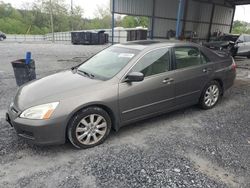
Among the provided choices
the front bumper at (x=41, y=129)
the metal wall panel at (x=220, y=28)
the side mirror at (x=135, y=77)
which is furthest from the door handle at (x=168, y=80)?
the metal wall panel at (x=220, y=28)

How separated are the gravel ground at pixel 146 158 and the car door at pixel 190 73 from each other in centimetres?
47

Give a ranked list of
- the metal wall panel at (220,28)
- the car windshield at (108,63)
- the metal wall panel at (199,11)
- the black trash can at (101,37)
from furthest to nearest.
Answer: the black trash can at (101,37), the metal wall panel at (220,28), the metal wall panel at (199,11), the car windshield at (108,63)

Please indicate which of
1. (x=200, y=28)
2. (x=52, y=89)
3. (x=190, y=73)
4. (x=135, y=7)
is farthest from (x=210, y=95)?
(x=200, y=28)

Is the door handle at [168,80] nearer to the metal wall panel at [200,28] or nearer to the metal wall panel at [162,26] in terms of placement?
the metal wall panel at [162,26]

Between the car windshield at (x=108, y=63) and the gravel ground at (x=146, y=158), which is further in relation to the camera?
the car windshield at (x=108, y=63)

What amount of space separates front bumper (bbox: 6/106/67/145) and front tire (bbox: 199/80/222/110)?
2.86 metres

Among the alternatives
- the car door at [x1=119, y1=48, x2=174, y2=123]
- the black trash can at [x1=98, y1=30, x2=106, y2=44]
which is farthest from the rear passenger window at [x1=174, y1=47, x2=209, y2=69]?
the black trash can at [x1=98, y1=30, x2=106, y2=44]

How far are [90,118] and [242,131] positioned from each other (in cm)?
258

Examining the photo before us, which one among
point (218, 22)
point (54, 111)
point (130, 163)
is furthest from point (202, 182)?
point (218, 22)

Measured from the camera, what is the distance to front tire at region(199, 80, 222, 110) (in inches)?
167

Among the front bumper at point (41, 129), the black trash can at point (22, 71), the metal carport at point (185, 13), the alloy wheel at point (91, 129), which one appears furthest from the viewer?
the metal carport at point (185, 13)

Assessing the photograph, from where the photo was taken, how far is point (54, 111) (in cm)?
261

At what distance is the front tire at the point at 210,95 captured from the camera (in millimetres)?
4246

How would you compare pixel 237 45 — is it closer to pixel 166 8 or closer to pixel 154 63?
pixel 166 8
